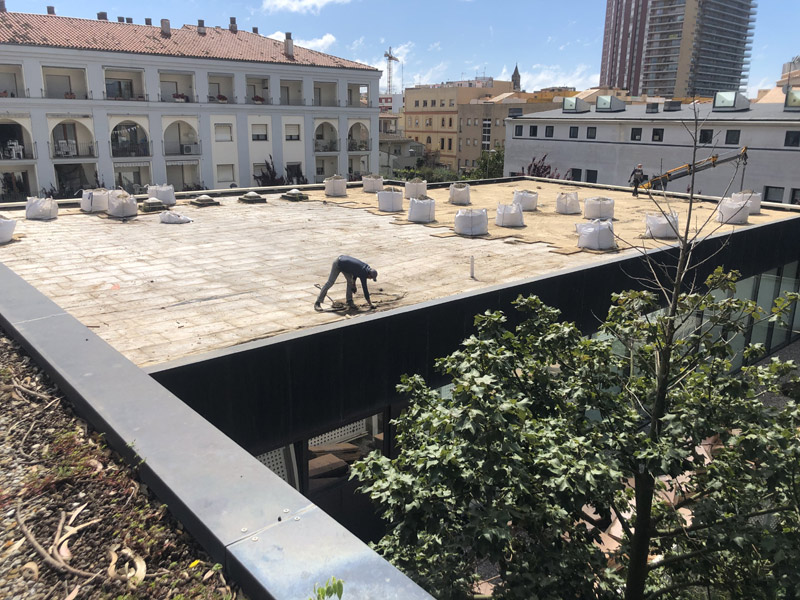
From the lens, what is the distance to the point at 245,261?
58.3 feet

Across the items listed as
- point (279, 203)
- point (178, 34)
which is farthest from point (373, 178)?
point (178, 34)

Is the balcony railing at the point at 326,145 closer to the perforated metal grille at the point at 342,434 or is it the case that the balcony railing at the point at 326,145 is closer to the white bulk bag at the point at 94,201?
the white bulk bag at the point at 94,201

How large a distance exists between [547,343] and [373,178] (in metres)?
27.7

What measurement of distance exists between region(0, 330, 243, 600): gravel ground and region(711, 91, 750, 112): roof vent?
5596 cm

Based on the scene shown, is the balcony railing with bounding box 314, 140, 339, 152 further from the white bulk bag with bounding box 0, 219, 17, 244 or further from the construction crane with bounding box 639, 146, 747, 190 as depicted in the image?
the white bulk bag with bounding box 0, 219, 17, 244

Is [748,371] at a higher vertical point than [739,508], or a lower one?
higher

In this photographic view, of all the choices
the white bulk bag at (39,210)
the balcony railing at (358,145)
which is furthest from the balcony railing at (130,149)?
the white bulk bag at (39,210)

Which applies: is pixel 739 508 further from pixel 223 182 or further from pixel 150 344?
pixel 223 182

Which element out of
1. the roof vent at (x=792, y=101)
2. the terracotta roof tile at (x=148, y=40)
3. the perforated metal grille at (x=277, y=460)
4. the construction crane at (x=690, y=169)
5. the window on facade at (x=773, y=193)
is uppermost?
the terracotta roof tile at (x=148, y=40)

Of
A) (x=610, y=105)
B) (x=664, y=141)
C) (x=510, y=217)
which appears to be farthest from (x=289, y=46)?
(x=510, y=217)

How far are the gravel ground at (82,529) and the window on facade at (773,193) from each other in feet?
172

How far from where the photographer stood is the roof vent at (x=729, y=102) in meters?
51.5

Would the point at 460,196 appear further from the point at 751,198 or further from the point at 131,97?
the point at 131,97

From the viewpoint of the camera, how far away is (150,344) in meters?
10.9
